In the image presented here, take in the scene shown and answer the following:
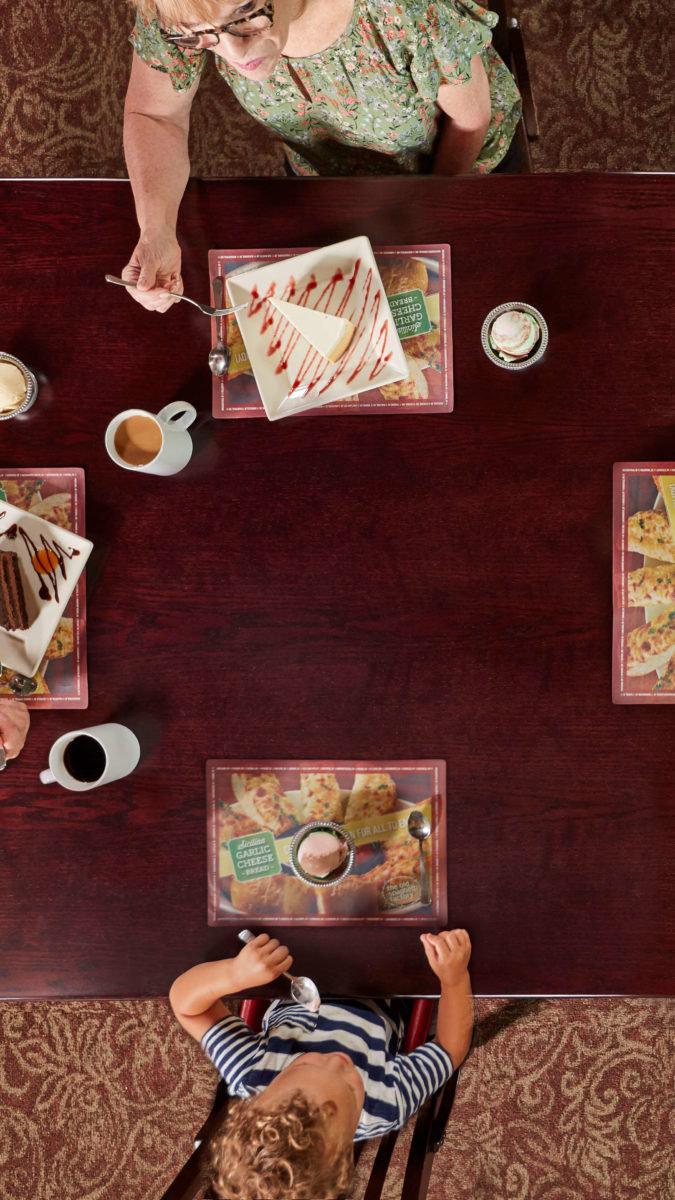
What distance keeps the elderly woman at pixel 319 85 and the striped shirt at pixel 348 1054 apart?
1.24 meters

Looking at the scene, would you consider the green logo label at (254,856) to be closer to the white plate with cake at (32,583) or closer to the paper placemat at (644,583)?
the white plate with cake at (32,583)

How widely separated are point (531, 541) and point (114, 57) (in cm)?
187

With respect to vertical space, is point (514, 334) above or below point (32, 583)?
above

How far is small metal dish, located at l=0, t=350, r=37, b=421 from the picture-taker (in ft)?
4.14

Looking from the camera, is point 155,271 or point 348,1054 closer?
point 155,271

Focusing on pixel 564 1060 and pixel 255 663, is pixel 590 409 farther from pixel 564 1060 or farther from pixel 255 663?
pixel 564 1060

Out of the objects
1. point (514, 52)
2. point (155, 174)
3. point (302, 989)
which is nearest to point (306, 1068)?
point (302, 989)

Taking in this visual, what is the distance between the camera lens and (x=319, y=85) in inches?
48.0

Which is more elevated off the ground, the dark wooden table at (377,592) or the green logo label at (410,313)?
the green logo label at (410,313)

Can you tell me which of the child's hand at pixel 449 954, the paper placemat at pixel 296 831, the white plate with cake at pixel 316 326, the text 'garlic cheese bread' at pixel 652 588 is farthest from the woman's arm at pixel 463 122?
the child's hand at pixel 449 954

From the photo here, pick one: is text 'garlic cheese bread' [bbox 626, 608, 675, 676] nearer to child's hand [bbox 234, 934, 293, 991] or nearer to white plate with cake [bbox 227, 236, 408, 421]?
white plate with cake [bbox 227, 236, 408, 421]

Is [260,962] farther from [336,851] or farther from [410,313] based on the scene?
[410,313]

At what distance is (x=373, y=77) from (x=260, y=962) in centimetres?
134

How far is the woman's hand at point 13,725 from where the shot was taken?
126 centimetres
